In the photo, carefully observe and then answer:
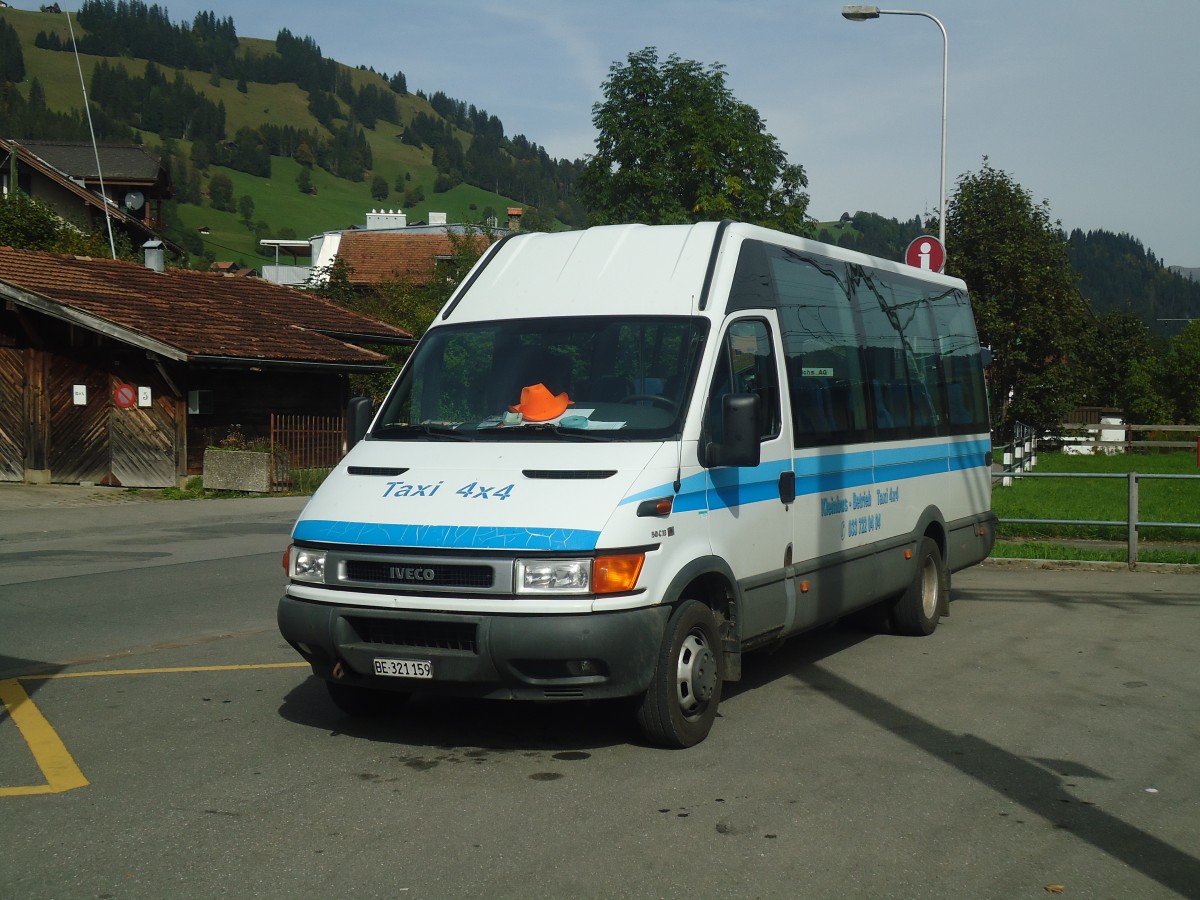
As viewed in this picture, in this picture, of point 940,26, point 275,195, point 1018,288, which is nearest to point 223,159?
point 275,195

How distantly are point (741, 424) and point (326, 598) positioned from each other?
226cm

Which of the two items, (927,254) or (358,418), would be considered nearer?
(358,418)

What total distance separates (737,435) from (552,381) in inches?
45.1

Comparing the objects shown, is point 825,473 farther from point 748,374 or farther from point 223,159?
point 223,159

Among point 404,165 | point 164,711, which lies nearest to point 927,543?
point 164,711

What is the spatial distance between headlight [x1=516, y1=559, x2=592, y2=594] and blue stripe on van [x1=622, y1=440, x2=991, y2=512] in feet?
1.31

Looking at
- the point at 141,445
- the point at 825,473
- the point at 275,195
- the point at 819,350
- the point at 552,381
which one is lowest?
the point at 141,445

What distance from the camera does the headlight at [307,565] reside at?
22.4ft

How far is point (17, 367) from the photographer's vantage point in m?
→ 27.6

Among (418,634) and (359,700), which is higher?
(418,634)

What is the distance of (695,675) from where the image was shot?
22.6 feet

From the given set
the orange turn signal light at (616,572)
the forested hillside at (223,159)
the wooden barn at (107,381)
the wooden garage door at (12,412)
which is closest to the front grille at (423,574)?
the orange turn signal light at (616,572)

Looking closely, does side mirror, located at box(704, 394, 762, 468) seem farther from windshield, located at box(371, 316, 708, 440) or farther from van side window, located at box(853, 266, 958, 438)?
van side window, located at box(853, 266, 958, 438)

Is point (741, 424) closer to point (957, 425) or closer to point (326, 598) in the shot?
point (326, 598)
